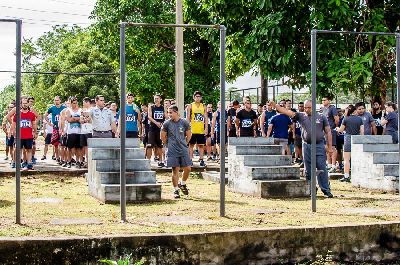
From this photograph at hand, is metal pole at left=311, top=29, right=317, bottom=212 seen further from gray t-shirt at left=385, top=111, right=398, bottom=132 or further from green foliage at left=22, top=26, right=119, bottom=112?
green foliage at left=22, top=26, right=119, bottom=112

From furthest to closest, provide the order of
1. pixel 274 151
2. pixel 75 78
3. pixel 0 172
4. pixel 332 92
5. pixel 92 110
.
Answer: pixel 75 78
pixel 332 92
pixel 0 172
pixel 92 110
pixel 274 151

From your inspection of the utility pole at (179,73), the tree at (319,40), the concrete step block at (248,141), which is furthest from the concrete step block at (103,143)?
the tree at (319,40)

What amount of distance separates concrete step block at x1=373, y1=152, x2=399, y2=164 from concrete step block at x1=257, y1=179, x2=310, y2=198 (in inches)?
83.7

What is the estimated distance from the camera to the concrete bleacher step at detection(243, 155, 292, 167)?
45.6 ft

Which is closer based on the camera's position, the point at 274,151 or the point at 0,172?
the point at 274,151

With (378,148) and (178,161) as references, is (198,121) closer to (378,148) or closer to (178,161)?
(378,148)

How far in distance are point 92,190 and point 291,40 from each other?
25.4 feet

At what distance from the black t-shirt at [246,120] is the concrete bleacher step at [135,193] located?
16.0ft

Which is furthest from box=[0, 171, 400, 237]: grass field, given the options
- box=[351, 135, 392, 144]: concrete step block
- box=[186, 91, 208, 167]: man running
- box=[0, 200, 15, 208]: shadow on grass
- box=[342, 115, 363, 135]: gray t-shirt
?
box=[186, 91, 208, 167]: man running

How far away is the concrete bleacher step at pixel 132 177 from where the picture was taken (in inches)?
500

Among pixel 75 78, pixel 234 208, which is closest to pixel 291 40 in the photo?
pixel 234 208

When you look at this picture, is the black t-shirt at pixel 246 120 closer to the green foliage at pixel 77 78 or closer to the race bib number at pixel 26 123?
the race bib number at pixel 26 123

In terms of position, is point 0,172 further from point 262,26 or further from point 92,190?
→ point 262,26

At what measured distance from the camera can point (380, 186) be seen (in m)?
14.6
